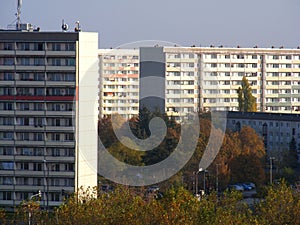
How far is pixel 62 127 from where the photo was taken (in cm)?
1827

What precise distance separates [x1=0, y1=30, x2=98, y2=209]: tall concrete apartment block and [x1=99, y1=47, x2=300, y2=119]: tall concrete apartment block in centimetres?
1598

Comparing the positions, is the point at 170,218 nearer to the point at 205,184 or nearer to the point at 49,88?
the point at 49,88

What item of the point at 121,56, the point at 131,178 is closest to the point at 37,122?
the point at 131,178

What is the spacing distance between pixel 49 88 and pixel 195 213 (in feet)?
19.6

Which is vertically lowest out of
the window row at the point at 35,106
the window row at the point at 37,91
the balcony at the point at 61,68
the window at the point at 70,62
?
the window row at the point at 35,106

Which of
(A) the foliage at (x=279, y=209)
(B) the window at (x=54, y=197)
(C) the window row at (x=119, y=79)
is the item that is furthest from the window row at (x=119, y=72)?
(A) the foliage at (x=279, y=209)

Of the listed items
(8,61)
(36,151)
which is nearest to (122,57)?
(8,61)

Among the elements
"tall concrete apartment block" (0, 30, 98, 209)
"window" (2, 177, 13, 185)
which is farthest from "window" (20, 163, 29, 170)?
"window" (2, 177, 13, 185)

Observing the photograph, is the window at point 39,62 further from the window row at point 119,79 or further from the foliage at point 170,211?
the window row at point 119,79

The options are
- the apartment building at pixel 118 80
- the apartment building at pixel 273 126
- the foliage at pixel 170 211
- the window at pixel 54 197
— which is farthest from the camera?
the apartment building at pixel 118 80

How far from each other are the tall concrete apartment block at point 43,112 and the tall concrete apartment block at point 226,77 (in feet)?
52.4

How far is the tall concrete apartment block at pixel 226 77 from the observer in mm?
35719

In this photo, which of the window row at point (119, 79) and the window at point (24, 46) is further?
the window row at point (119, 79)

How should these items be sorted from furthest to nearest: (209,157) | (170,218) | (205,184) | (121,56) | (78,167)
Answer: (121,56)
(209,157)
(205,184)
(78,167)
(170,218)
